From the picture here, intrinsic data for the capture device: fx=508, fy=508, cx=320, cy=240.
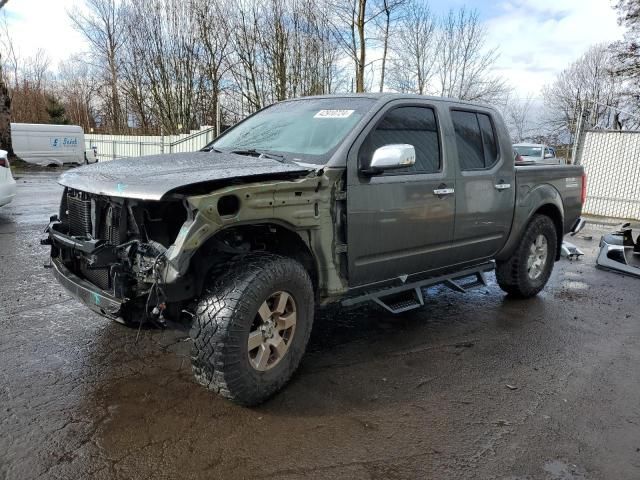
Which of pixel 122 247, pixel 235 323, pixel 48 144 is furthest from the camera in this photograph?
pixel 48 144

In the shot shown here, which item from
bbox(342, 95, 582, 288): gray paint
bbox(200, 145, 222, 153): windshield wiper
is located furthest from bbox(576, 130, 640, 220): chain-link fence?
bbox(200, 145, 222, 153): windshield wiper

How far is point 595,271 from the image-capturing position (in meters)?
7.38

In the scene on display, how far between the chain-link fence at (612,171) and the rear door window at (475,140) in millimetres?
10494

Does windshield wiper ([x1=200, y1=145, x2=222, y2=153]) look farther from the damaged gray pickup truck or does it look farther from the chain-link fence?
the chain-link fence

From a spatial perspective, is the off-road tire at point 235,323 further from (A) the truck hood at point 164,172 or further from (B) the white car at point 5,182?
(B) the white car at point 5,182

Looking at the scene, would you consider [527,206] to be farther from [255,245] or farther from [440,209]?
[255,245]

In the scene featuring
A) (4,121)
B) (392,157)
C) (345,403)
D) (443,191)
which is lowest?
(345,403)

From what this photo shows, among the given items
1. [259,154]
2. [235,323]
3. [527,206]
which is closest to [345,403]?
[235,323]

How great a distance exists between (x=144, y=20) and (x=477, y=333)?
30303 mm

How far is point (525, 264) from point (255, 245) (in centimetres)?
335

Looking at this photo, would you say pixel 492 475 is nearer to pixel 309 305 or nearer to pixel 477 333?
pixel 309 305

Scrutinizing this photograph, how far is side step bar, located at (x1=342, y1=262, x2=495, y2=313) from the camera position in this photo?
3.84 m

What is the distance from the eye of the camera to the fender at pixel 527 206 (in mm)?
5113

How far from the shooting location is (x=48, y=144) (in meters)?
23.0
